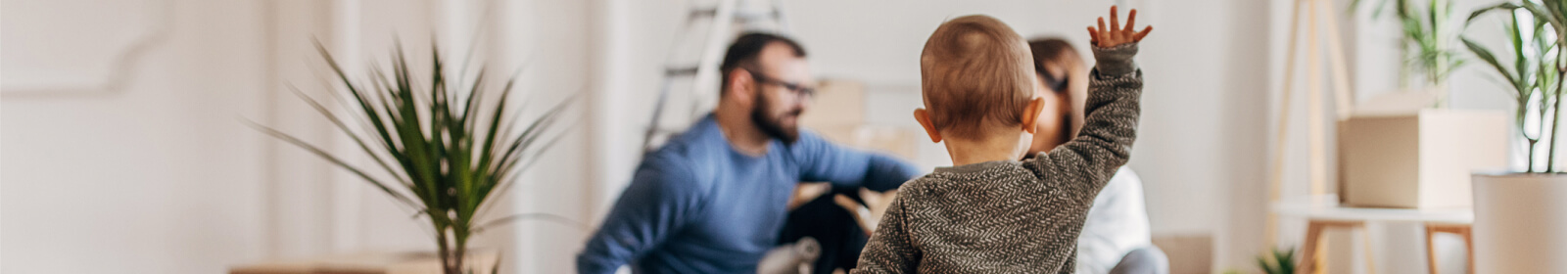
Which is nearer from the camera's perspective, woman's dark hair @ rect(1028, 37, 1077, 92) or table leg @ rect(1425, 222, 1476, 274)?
woman's dark hair @ rect(1028, 37, 1077, 92)

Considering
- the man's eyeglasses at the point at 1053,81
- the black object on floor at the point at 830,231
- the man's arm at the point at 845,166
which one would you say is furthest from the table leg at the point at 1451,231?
the black object on floor at the point at 830,231

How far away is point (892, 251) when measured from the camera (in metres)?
0.98

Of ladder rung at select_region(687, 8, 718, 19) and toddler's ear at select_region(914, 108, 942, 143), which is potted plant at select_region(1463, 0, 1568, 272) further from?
ladder rung at select_region(687, 8, 718, 19)

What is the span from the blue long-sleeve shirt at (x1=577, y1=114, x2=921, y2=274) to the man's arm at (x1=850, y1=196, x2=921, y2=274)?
117 cm

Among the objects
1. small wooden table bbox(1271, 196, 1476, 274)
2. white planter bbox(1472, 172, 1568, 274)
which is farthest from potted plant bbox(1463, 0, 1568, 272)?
small wooden table bbox(1271, 196, 1476, 274)

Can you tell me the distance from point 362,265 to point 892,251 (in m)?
1.46

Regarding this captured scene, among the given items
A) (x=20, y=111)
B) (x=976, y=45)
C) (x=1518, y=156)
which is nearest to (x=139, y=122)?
(x=20, y=111)

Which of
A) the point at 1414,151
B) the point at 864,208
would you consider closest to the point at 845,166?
the point at 864,208

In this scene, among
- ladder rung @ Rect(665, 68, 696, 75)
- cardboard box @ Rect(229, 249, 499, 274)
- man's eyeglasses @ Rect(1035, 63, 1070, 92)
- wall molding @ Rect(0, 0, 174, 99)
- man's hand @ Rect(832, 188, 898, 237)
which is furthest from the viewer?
ladder rung @ Rect(665, 68, 696, 75)

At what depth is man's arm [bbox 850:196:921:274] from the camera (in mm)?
980

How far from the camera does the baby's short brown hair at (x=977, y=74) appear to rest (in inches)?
37.0

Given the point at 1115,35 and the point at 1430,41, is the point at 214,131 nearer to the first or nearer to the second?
the point at 1115,35

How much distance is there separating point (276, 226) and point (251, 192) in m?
0.14

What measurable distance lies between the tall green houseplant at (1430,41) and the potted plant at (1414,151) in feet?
1.13
